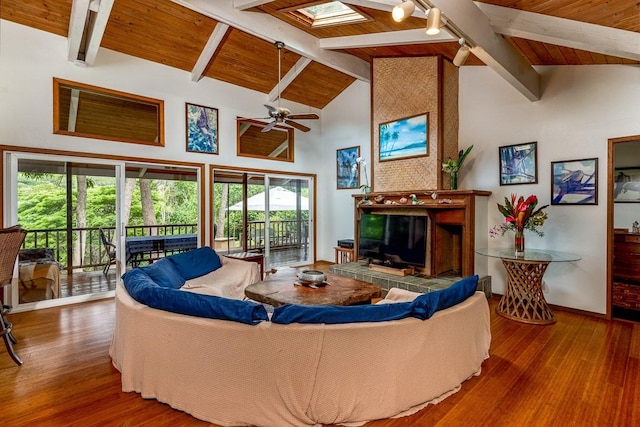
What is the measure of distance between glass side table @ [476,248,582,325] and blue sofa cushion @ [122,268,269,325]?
2.87 m

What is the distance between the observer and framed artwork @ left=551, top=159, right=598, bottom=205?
3705 millimetres

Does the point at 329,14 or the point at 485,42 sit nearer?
the point at 485,42

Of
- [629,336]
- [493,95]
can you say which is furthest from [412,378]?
[493,95]

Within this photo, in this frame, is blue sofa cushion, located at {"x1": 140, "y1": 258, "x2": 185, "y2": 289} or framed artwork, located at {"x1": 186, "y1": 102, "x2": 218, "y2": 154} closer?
blue sofa cushion, located at {"x1": 140, "y1": 258, "x2": 185, "y2": 289}

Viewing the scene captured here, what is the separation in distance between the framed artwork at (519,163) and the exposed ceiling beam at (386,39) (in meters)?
1.73

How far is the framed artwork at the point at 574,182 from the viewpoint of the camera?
3705 mm

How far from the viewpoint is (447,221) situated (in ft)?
14.6

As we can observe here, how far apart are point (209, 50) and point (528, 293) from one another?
5393 millimetres

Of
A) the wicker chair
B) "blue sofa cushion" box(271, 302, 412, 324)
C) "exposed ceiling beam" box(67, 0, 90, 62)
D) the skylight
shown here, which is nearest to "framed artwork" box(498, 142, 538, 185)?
the skylight

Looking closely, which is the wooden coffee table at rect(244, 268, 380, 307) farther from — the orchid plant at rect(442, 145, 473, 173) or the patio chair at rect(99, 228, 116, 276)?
the patio chair at rect(99, 228, 116, 276)

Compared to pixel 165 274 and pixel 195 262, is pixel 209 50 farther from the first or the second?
pixel 165 274

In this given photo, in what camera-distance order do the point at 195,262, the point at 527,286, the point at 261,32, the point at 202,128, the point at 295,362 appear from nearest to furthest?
the point at 295,362
the point at 527,286
the point at 195,262
the point at 261,32
the point at 202,128

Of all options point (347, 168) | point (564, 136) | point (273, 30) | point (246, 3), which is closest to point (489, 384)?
point (564, 136)

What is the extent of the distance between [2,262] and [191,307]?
6.41 feet
